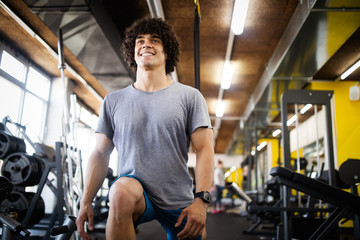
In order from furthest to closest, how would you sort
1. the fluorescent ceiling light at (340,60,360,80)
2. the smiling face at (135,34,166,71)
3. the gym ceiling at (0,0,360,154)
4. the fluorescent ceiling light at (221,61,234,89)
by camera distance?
1. the fluorescent ceiling light at (221,61,234,89)
2. the fluorescent ceiling light at (340,60,360,80)
3. the gym ceiling at (0,0,360,154)
4. the smiling face at (135,34,166,71)

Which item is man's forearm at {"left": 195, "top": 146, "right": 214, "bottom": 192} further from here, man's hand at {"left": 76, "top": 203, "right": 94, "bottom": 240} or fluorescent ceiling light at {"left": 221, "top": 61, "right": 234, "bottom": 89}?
fluorescent ceiling light at {"left": 221, "top": 61, "right": 234, "bottom": 89}

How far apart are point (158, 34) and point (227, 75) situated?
5484 millimetres

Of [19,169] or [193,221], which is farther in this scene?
[19,169]

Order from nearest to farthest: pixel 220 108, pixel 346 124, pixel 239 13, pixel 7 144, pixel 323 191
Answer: pixel 323 191, pixel 7 144, pixel 239 13, pixel 346 124, pixel 220 108

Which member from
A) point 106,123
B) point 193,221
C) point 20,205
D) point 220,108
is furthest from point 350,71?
point 193,221

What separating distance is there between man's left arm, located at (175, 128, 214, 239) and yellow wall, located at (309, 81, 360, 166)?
568 centimetres

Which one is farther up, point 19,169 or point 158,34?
point 158,34

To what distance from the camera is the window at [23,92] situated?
507 cm

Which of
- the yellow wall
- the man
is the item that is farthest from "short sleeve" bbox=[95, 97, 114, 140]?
the yellow wall

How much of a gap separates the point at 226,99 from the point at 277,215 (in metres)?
4.28

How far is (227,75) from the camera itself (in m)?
6.80

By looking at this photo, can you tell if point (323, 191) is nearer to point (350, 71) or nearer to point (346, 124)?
point (350, 71)

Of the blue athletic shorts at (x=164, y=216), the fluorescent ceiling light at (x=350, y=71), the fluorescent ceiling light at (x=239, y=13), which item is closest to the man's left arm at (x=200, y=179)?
the blue athletic shorts at (x=164, y=216)

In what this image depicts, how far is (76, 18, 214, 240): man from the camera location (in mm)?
1073
